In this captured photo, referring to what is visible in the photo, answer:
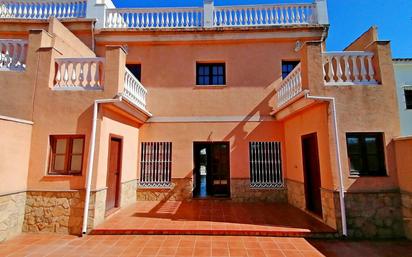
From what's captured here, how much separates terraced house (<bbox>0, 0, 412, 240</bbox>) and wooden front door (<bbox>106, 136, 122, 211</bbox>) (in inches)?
2.4

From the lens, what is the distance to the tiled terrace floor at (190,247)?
4.19 meters

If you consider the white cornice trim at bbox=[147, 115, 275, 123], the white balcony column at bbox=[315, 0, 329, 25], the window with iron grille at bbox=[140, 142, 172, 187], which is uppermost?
the white balcony column at bbox=[315, 0, 329, 25]

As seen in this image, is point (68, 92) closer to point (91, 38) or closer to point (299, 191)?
point (91, 38)

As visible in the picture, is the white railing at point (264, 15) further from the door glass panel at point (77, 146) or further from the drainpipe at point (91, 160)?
the door glass panel at point (77, 146)

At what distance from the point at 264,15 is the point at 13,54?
343 inches

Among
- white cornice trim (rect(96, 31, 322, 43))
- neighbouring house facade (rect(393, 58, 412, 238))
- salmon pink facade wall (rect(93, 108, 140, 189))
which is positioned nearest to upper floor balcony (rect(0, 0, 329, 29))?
white cornice trim (rect(96, 31, 322, 43))

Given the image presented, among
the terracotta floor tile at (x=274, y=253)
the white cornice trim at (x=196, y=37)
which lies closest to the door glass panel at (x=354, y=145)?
the terracotta floor tile at (x=274, y=253)

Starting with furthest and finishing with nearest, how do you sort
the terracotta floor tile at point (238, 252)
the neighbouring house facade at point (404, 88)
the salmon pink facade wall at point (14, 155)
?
the neighbouring house facade at point (404, 88)
the salmon pink facade wall at point (14, 155)
the terracotta floor tile at point (238, 252)

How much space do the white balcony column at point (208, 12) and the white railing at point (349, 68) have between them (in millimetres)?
5066

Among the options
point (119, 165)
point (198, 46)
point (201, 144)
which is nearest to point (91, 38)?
point (198, 46)

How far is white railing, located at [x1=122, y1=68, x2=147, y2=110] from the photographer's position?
6.44 metres

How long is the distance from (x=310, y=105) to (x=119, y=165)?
5.84 m

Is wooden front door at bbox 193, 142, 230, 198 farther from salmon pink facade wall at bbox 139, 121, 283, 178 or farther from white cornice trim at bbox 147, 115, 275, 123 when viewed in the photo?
white cornice trim at bbox 147, 115, 275, 123

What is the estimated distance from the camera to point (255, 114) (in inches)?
337
